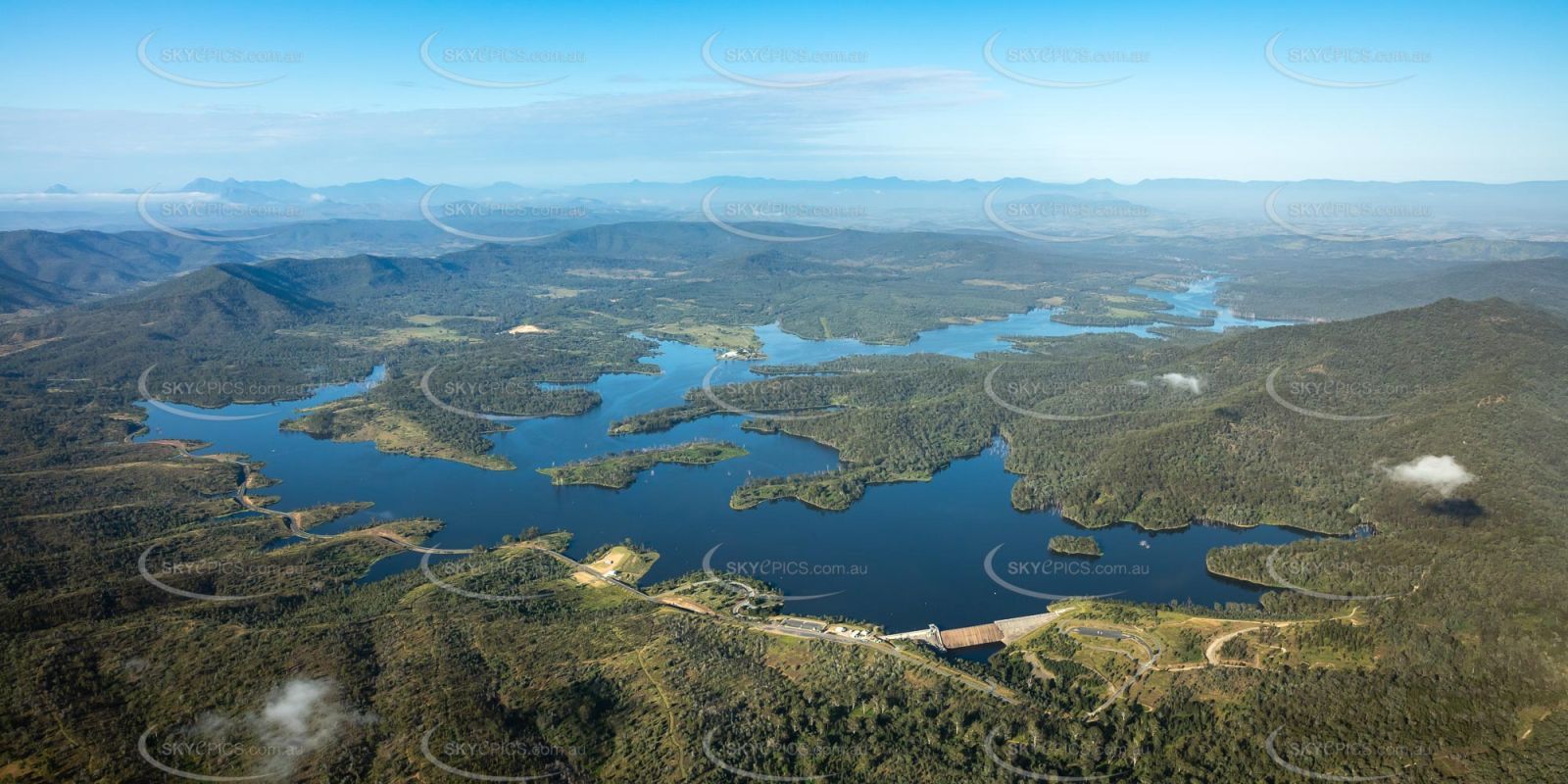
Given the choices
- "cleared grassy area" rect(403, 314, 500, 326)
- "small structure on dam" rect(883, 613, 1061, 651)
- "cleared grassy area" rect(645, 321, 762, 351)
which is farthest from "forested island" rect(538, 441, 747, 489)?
"cleared grassy area" rect(403, 314, 500, 326)

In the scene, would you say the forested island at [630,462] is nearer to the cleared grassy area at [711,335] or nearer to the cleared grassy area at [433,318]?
the cleared grassy area at [711,335]

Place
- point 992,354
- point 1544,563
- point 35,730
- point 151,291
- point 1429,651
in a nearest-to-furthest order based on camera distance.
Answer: point 35,730 < point 1429,651 < point 1544,563 < point 992,354 < point 151,291

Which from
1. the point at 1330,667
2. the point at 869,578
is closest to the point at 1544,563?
the point at 1330,667

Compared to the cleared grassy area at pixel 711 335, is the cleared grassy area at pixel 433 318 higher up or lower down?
higher up

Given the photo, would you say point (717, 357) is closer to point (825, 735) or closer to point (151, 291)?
point (825, 735)

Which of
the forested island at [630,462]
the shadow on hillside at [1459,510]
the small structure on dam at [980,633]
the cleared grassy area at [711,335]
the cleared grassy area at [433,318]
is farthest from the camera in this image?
the cleared grassy area at [433,318]

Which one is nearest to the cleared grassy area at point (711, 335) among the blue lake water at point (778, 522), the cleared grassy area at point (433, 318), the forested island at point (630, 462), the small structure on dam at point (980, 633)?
the cleared grassy area at point (433, 318)

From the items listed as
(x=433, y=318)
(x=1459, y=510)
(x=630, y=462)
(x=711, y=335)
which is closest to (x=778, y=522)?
(x=630, y=462)

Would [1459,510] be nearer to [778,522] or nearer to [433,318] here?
[778,522]
